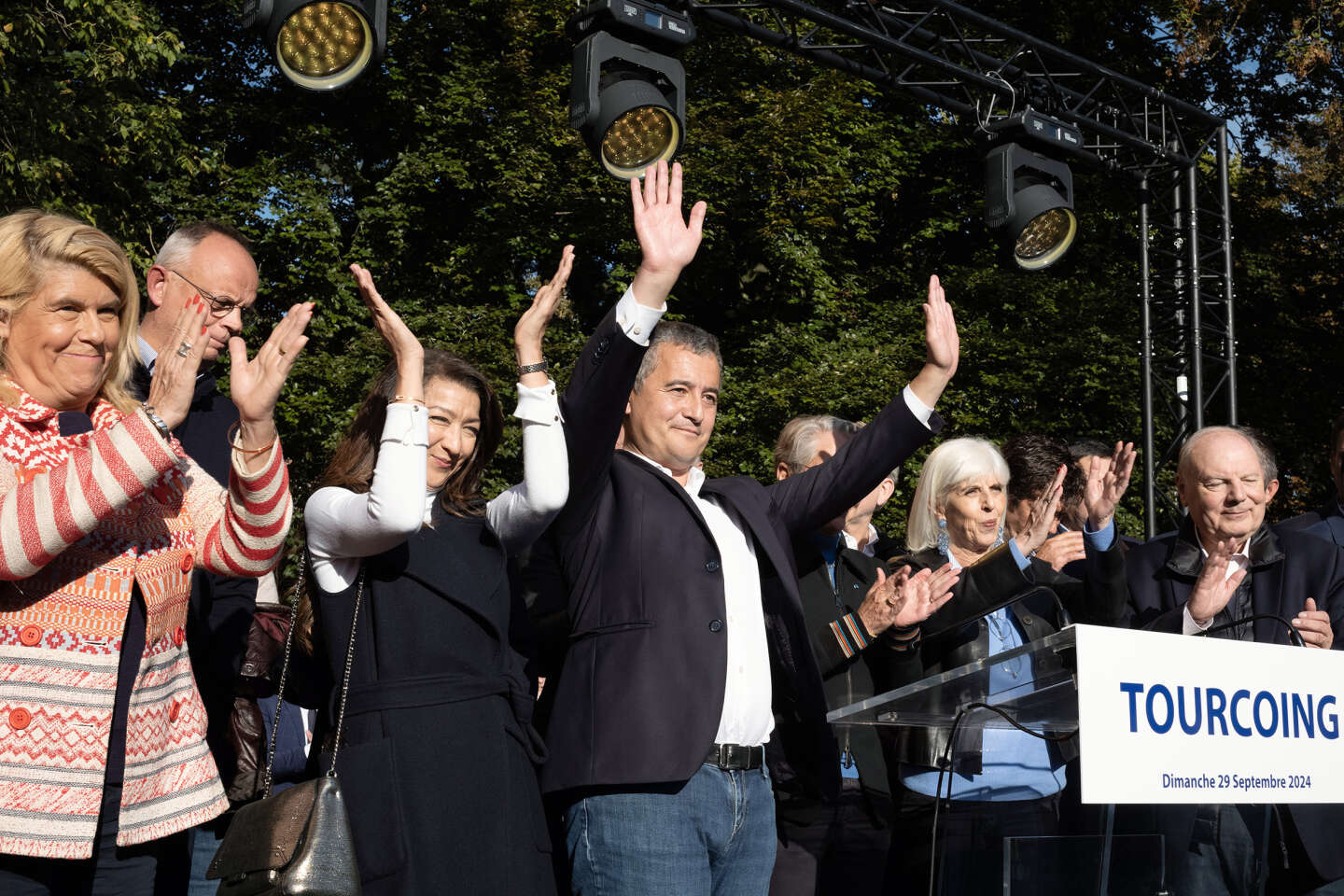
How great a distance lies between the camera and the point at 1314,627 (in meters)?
3.51

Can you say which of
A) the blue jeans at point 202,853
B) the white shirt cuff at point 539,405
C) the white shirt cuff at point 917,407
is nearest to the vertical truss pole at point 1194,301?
the white shirt cuff at point 917,407

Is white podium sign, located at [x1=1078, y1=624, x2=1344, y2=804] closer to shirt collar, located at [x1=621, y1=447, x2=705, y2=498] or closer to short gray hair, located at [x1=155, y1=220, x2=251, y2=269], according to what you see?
shirt collar, located at [x1=621, y1=447, x2=705, y2=498]

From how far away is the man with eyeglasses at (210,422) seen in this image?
3168 mm

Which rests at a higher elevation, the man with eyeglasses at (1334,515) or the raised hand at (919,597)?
the man with eyeglasses at (1334,515)

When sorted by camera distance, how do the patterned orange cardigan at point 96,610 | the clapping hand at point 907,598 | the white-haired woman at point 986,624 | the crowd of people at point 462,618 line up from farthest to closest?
the clapping hand at point 907,598
the white-haired woman at point 986,624
the crowd of people at point 462,618
the patterned orange cardigan at point 96,610

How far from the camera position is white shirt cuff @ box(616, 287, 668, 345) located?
281 cm

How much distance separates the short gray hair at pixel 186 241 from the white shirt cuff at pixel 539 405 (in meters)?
1.36

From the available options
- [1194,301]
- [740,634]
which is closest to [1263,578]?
[740,634]

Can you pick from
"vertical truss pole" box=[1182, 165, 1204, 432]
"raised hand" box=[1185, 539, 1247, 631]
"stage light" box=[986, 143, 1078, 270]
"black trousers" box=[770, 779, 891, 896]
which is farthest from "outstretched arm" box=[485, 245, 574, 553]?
"vertical truss pole" box=[1182, 165, 1204, 432]

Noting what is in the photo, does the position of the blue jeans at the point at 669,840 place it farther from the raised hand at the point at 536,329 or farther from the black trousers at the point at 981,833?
the raised hand at the point at 536,329

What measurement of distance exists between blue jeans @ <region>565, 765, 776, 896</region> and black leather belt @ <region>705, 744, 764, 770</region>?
0.02m

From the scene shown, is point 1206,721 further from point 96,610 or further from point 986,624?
point 96,610

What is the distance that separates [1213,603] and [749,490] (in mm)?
1300

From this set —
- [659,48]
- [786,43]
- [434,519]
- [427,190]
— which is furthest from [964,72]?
[427,190]
